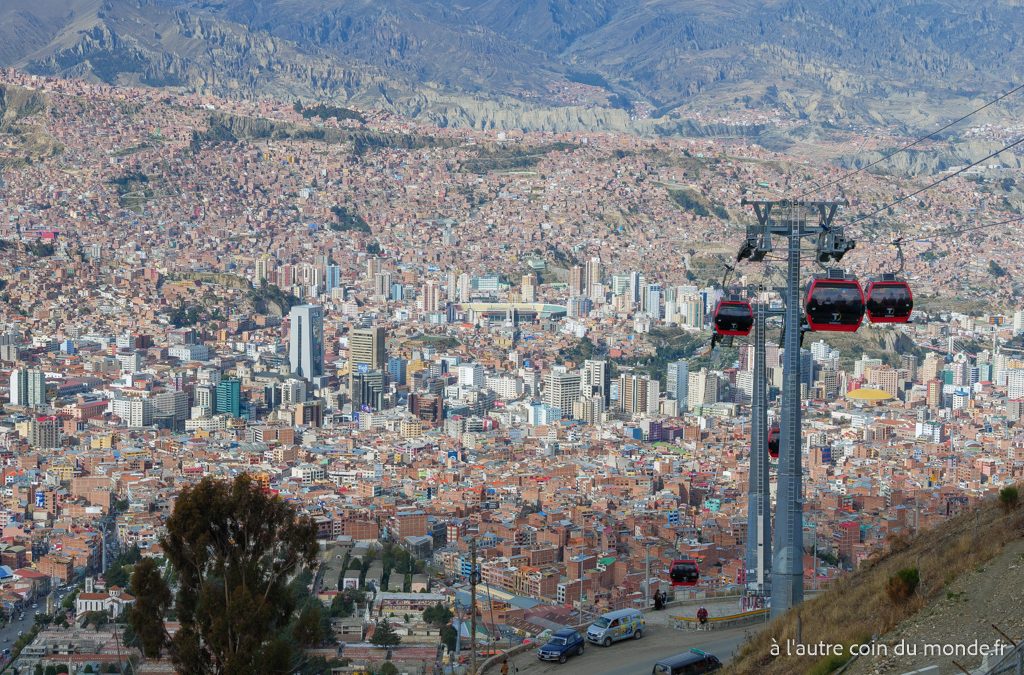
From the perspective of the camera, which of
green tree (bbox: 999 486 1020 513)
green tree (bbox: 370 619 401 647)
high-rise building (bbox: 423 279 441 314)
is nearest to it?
green tree (bbox: 999 486 1020 513)

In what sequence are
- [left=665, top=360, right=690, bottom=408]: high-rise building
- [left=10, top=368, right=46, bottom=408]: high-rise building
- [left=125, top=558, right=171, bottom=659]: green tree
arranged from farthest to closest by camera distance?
[left=665, top=360, right=690, bottom=408]: high-rise building
[left=10, top=368, right=46, bottom=408]: high-rise building
[left=125, top=558, right=171, bottom=659]: green tree

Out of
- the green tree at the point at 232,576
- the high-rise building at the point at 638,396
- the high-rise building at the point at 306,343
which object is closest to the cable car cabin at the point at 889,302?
the green tree at the point at 232,576

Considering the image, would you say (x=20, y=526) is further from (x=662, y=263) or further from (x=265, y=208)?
(x=265, y=208)

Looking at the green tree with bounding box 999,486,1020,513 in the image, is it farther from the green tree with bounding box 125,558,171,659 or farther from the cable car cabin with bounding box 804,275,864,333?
the green tree with bounding box 125,558,171,659

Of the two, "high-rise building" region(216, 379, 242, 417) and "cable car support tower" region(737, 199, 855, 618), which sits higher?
"cable car support tower" region(737, 199, 855, 618)

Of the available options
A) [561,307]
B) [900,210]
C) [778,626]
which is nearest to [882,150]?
[900,210]

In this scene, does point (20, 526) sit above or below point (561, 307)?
below

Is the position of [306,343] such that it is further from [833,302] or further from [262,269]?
[833,302]

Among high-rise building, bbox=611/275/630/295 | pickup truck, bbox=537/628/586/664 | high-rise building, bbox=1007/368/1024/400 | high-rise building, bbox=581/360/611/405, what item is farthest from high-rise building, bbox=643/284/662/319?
pickup truck, bbox=537/628/586/664
